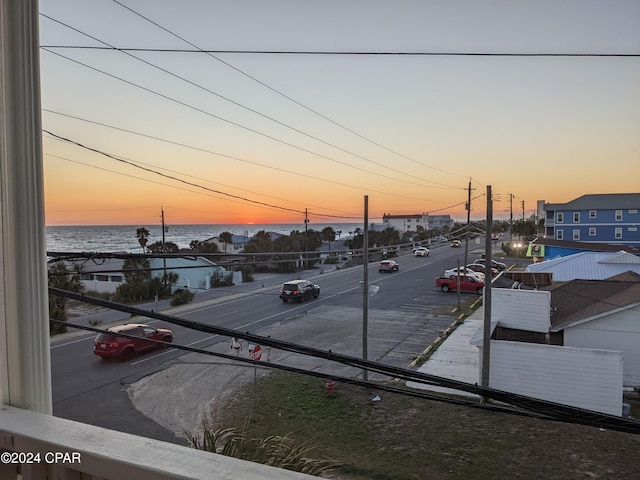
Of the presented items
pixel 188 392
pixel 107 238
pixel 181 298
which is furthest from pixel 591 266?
pixel 107 238

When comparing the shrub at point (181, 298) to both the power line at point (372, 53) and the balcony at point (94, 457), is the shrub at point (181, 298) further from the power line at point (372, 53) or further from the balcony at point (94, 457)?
the balcony at point (94, 457)

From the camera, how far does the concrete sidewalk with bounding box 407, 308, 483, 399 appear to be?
9.34 m

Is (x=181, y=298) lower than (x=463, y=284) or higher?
higher

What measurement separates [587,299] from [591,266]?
672 cm

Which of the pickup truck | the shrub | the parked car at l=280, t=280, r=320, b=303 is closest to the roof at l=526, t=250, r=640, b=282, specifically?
the pickup truck

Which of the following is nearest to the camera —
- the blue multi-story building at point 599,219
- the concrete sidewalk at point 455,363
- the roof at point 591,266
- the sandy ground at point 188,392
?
the sandy ground at point 188,392

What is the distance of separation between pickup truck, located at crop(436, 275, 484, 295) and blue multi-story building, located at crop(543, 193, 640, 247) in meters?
4.11

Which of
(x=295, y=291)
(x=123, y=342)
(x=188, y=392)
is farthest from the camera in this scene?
(x=295, y=291)

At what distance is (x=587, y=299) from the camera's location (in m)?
10.9

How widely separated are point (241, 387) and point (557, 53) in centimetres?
837

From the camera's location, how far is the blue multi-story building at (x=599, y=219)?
15.7 meters

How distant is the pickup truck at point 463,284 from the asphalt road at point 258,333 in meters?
0.68

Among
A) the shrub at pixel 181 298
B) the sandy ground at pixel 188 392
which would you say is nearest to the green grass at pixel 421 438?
the sandy ground at pixel 188 392

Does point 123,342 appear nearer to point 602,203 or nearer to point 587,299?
point 587,299
